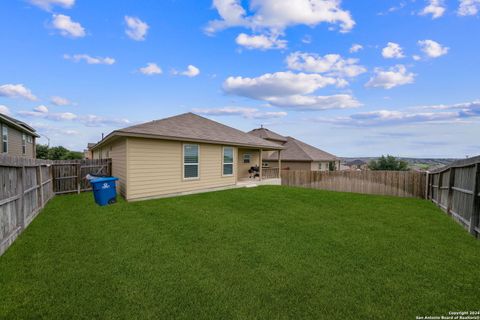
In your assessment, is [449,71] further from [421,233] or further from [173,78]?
[173,78]

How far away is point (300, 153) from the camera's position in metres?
26.4

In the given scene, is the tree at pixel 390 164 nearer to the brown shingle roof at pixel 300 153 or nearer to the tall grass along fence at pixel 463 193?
the brown shingle roof at pixel 300 153

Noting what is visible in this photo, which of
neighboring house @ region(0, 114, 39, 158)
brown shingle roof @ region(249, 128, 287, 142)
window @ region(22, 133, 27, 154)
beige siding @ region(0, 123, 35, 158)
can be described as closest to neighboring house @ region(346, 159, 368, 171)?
brown shingle roof @ region(249, 128, 287, 142)

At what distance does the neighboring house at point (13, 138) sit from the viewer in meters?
13.1

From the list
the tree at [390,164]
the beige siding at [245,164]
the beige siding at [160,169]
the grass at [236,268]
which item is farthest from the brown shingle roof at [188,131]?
the tree at [390,164]

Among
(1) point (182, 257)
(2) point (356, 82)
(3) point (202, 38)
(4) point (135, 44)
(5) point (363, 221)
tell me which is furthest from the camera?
(2) point (356, 82)

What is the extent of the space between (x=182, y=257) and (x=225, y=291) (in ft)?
4.52

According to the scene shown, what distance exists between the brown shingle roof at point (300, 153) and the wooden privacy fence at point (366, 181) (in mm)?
9011

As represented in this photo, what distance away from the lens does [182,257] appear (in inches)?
168

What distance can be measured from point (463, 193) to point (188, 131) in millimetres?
10326

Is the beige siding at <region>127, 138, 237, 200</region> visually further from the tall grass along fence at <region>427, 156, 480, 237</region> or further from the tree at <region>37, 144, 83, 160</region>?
the tree at <region>37, 144, 83, 160</region>

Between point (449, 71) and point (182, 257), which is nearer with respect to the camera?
point (182, 257)

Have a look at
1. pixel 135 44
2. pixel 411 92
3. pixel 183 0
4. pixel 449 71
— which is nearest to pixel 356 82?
pixel 411 92

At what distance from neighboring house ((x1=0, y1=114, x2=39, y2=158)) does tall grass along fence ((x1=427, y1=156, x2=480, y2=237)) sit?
1919 centimetres
